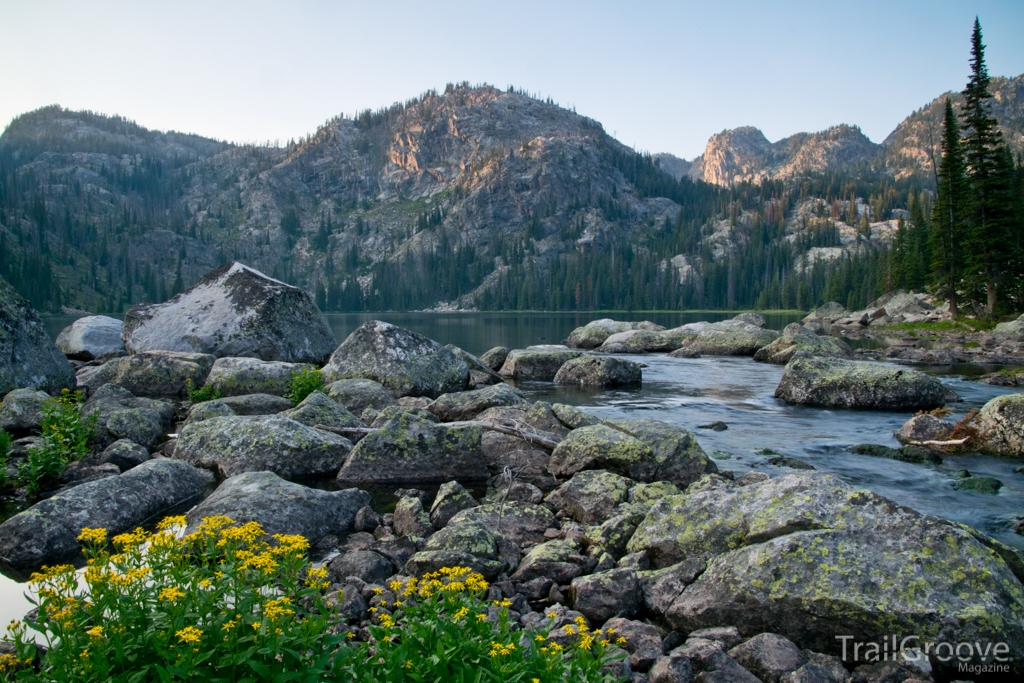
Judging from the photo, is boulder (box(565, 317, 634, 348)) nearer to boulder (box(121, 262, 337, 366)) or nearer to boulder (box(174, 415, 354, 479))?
boulder (box(121, 262, 337, 366))

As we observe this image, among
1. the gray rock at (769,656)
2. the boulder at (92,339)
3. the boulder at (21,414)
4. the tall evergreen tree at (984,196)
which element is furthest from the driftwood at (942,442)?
the tall evergreen tree at (984,196)

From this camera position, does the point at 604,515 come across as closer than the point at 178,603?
No

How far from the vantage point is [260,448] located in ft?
34.3

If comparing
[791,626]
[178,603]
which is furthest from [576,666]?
[791,626]

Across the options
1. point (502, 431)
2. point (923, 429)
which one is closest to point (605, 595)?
point (502, 431)

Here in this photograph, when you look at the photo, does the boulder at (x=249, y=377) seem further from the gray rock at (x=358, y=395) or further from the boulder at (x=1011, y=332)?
the boulder at (x=1011, y=332)

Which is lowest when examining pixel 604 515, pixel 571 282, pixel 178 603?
pixel 604 515

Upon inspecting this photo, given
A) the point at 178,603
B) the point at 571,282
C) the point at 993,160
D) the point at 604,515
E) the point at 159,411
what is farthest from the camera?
the point at 571,282

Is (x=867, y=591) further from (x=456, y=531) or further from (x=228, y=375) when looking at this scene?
(x=228, y=375)

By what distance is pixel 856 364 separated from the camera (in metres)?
19.7

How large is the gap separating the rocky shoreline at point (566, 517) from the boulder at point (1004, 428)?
0.14 ft

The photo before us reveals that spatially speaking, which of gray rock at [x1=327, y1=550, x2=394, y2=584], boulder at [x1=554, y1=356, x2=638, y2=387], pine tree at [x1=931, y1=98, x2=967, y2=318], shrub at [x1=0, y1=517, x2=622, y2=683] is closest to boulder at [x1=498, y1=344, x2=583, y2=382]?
boulder at [x1=554, y1=356, x2=638, y2=387]

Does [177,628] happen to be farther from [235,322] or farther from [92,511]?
[235,322]

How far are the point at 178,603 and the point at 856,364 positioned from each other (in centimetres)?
2131
